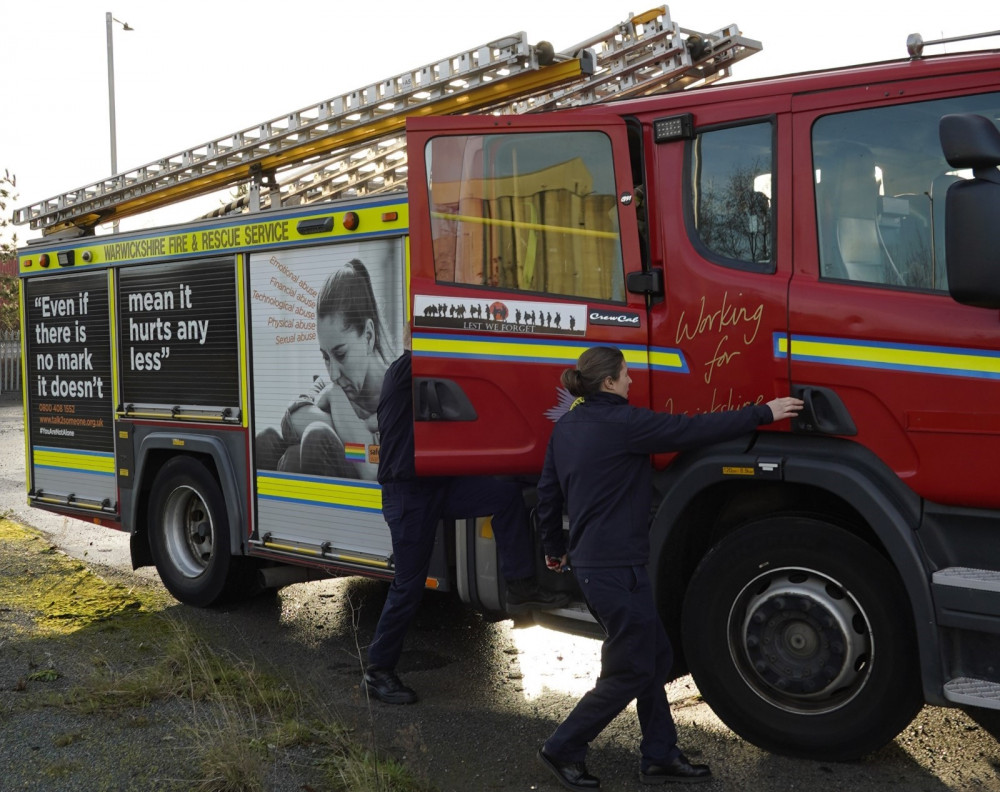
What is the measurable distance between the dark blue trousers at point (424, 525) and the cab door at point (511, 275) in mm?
316

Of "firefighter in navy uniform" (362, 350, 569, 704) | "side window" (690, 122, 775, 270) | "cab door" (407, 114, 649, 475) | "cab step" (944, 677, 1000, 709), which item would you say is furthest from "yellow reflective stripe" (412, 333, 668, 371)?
"cab step" (944, 677, 1000, 709)

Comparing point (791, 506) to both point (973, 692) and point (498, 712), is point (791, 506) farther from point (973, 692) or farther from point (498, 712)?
point (498, 712)

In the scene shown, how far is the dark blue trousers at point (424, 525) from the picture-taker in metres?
5.18

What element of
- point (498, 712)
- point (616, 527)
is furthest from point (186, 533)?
Answer: point (616, 527)

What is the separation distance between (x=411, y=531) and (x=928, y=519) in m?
2.31

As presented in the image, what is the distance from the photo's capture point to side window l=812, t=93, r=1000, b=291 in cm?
409

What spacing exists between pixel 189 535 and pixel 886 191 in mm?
5070

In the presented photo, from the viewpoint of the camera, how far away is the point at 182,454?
7.45 metres

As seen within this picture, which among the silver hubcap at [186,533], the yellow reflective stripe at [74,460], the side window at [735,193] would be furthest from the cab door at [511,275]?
the yellow reflective stripe at [74,460]

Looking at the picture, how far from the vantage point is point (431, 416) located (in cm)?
501

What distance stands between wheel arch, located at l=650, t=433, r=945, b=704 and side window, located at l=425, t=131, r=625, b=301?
2.67 ft

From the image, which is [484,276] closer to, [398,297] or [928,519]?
[398,297]

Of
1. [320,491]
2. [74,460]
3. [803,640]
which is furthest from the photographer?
[74,460]

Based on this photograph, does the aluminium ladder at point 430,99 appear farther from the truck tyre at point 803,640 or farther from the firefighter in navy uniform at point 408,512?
the truck tyre at point 803,640
